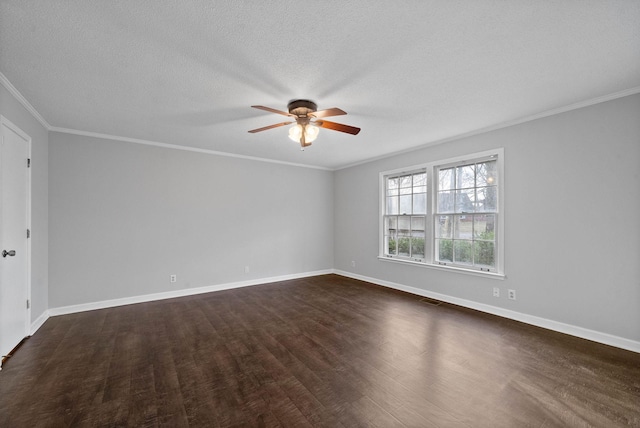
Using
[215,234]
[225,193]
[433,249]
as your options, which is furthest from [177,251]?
[433,249]

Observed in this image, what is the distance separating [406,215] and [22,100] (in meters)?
5.41

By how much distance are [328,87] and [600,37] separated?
6.69 feet

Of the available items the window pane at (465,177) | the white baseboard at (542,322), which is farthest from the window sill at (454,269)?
the window pane at (465,177)

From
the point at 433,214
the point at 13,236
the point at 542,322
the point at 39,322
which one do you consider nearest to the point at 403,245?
the point at 433,214

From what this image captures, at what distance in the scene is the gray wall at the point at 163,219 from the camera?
380cm

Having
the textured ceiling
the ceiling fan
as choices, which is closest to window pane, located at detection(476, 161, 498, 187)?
the textured ceiling

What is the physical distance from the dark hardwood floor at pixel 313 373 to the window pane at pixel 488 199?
1.51m

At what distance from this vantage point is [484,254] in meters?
3.85

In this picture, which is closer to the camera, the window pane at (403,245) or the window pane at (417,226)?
the window pane at (417,226)

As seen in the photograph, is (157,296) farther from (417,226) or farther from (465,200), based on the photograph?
(465,200)

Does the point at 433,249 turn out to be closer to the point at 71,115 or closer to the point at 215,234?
the point at 215,234

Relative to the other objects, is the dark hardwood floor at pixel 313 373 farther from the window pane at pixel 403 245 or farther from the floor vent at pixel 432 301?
the window pane at pixel 403 245

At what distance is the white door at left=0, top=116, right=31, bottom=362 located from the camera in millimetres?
2490

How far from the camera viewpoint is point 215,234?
4980 millimetres
